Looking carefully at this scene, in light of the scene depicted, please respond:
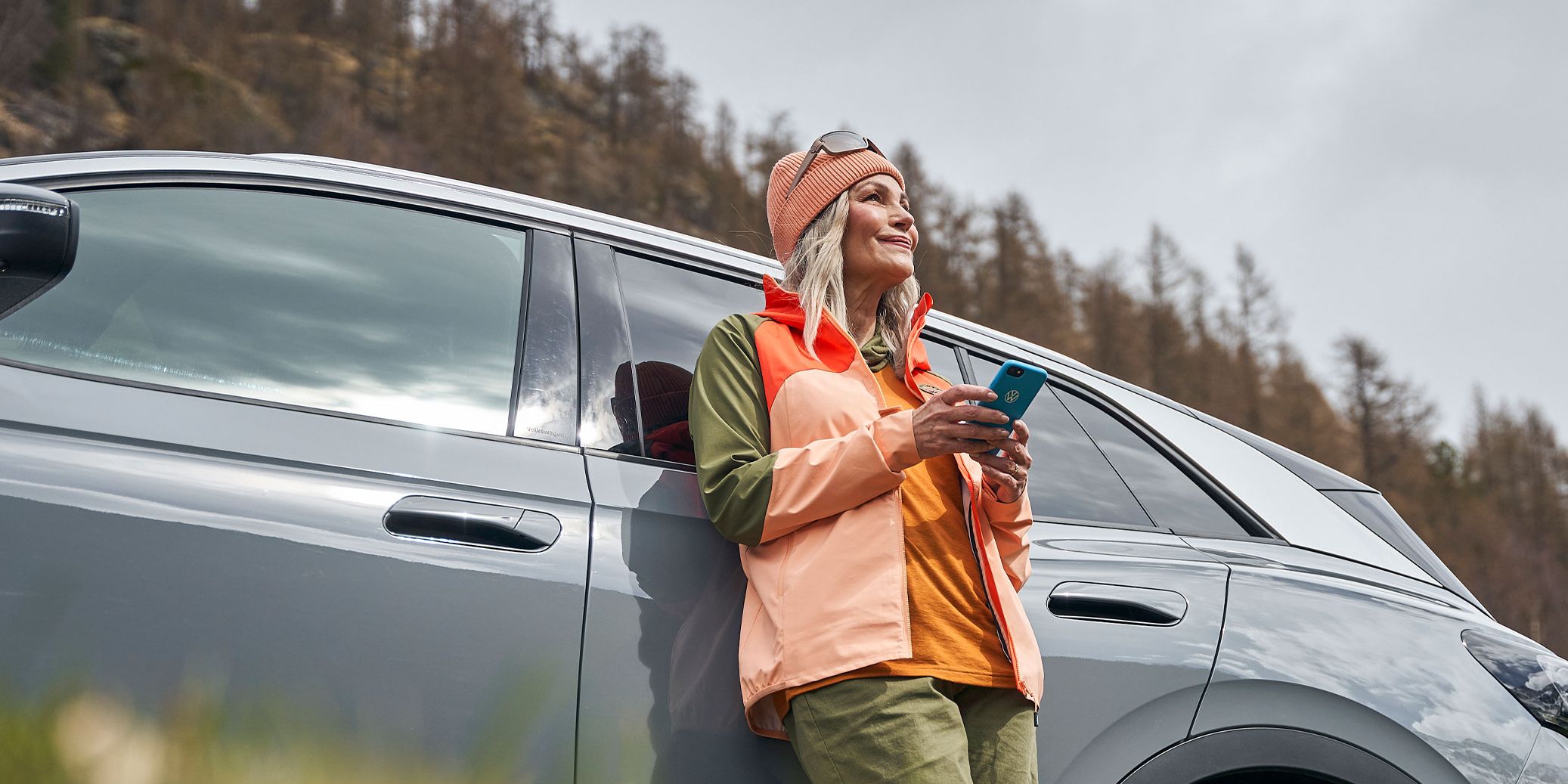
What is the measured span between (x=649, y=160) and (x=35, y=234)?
207 ft

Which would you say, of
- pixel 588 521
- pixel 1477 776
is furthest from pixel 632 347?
pixel 1477 776

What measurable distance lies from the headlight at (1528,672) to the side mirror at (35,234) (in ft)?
Answer: 7.90

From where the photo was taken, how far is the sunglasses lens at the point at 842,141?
2109 millimetres

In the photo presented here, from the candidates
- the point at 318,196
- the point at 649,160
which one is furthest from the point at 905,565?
the point at 649,160

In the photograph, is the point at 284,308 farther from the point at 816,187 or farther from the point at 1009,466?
the point at 1009,466

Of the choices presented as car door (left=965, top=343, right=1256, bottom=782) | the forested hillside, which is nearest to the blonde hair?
car door (left=965, top=343, right=1256, bottom=782)

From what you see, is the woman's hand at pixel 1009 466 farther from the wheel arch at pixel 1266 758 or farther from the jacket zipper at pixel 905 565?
the wheel arch at pixel 1266 758

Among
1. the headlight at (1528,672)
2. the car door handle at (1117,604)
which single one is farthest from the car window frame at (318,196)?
the headlight at (1528,672)

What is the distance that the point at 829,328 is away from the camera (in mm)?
1812

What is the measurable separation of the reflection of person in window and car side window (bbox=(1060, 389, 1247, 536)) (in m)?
0.87

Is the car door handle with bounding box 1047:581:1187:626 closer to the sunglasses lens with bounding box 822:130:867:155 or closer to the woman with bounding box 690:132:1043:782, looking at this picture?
the woman with bounding box 690:132:1043:782

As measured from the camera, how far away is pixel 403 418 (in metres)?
1.65

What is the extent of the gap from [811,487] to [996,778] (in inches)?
20.4

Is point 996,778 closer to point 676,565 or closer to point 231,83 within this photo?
point 676,565
